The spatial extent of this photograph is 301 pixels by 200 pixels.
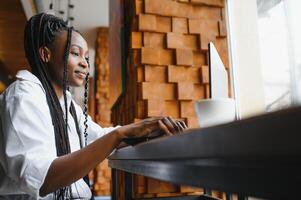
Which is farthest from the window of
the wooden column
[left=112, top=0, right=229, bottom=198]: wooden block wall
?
the wooden column

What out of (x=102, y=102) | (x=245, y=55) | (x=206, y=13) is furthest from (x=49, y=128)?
(x=102, y=102)

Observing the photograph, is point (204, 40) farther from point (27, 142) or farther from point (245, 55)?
point (27, 142)

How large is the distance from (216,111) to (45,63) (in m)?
0.88

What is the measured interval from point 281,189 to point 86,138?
4.46 ft

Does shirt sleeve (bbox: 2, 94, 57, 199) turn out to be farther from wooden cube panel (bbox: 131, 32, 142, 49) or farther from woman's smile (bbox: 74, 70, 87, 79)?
wooden cube panel (bbox: 131, 32, 142, 49)

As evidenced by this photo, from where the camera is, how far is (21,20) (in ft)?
13.8

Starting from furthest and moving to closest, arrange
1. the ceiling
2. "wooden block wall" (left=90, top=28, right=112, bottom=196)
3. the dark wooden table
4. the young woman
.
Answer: "wooden block wall" (left=90, top=28, right=112, bottom=196), the ceiling, the young woman, the dark wooden table

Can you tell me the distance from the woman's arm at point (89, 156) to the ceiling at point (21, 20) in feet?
10.7

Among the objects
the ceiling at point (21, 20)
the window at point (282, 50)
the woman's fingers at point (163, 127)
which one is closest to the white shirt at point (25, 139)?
the woman's fingers at point (163, 127)

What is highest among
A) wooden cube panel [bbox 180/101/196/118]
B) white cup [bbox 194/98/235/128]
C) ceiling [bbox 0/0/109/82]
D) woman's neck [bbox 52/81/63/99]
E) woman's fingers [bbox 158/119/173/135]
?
ceiling [bbox 0/0/109/82]

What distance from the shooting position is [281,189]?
258 millimetres

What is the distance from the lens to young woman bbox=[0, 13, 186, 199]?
0.85 m

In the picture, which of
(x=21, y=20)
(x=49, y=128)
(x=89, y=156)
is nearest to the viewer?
(x=89, y=156)

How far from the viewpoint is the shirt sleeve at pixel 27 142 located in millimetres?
837
